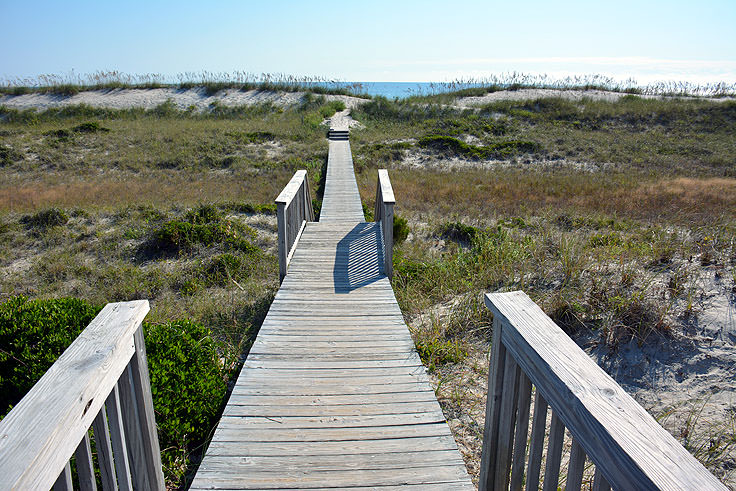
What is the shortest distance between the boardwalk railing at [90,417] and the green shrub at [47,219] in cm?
1137

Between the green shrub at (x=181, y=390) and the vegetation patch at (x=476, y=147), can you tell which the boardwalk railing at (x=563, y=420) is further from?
the vegetation patch at (x=476, y=147)

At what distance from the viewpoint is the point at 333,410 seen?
11.7 feet

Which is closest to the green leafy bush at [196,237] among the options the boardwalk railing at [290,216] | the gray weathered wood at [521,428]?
the boardwalk railing at [290,216]

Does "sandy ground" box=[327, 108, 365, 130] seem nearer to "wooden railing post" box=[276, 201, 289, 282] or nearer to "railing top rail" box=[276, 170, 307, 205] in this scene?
"railing top rail" box=[276, 170, 307, 205]

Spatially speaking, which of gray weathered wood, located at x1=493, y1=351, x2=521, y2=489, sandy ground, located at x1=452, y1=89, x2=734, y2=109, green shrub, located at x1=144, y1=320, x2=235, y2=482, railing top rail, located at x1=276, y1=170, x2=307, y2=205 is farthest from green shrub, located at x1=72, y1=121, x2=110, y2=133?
gray weathered wood, located at x1=493, y1=351, x2=521, y2=489

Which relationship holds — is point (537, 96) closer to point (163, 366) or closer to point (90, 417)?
point (163, 366)

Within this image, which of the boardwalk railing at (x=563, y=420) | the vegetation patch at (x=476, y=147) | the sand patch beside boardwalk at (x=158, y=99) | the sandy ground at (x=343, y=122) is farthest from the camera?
the sand patch beside boardwalk at (x=158, y=99)

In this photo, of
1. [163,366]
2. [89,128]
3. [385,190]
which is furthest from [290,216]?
[89,128]

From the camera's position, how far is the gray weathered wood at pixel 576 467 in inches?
56.8

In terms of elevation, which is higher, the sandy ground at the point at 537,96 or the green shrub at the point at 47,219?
the sandy ground at the point at 537,96

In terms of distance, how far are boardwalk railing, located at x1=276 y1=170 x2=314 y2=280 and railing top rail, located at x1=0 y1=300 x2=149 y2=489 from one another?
4454 millimetres

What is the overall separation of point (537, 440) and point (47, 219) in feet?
42.5

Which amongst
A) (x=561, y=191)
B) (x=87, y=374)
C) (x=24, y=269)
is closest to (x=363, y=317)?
(x=87, y=374)

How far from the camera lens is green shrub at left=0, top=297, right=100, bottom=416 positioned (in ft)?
12.8
